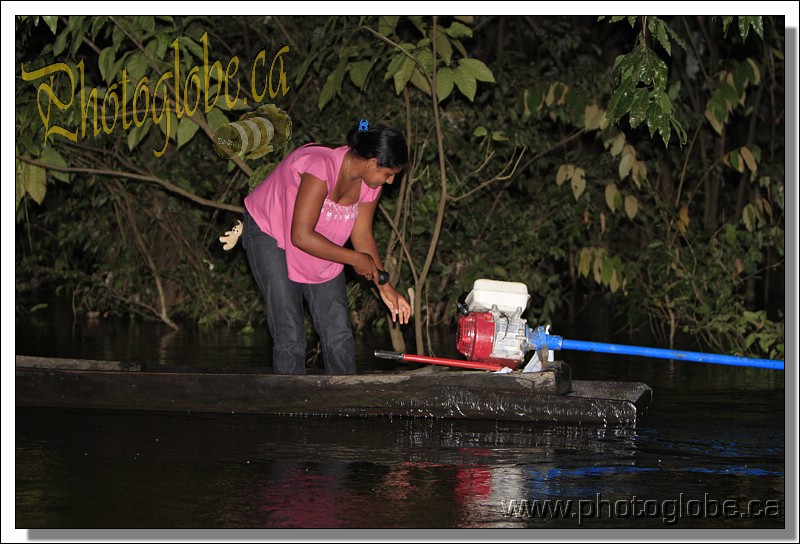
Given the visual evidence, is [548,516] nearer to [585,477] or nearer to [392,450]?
[585,477]

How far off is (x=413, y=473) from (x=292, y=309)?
162 cm

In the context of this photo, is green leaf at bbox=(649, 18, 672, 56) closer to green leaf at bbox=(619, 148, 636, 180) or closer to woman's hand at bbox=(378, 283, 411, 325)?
woman's hand at bbox=(378, 283, 411, 325)

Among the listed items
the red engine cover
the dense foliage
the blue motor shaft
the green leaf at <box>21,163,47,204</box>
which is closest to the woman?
the red engine cover

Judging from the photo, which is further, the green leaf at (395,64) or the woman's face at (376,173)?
the green leaf at (395,64)

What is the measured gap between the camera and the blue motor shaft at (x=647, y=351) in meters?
6.27

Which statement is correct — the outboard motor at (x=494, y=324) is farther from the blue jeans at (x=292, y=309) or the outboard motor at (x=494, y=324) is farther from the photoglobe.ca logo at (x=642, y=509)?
the photoglobe.ca logo at (x=642, y=509)

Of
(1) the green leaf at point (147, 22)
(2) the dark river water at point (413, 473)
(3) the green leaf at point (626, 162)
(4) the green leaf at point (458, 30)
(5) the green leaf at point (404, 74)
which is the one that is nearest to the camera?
(2) the dark river water at point (413, 473)

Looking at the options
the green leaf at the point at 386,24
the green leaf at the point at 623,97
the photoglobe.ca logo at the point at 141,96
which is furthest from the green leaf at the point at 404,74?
the green leaf at the point at 623,97

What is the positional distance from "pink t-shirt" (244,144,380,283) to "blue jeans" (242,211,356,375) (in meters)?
0.06

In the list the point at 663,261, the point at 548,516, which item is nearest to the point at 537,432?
the point at 548,516

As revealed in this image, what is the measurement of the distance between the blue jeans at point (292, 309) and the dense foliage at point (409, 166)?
4.87ft

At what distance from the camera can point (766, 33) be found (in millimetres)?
11773

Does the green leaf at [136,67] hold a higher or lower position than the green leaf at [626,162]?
higher

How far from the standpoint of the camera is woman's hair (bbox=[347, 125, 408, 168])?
6301 millimetres
